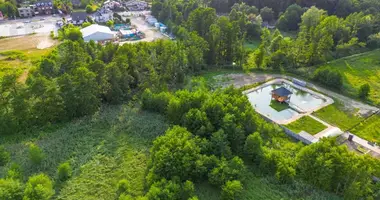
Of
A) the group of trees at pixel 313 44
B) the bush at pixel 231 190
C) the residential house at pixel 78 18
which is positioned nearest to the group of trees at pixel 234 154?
the bush at pixel 231 190

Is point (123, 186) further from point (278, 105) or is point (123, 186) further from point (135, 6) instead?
point (135, 6)

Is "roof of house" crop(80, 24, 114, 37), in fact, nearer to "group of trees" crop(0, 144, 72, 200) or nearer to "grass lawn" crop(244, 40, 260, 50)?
"grass lawn" crop(244, 40, 260, 50)

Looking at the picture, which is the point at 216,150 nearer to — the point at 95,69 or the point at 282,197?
the point at 282,197

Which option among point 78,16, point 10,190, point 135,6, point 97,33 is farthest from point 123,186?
point 135,6

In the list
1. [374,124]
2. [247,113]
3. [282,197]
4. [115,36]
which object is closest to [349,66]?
[374,124]

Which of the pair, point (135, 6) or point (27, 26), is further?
point (135, 6)

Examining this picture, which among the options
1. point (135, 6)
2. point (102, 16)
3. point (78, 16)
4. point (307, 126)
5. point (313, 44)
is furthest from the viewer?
point (135, 6)

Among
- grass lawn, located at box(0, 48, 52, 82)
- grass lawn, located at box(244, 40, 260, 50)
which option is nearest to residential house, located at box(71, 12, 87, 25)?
grass lawn, located at box(0, 48, 52, 82)
